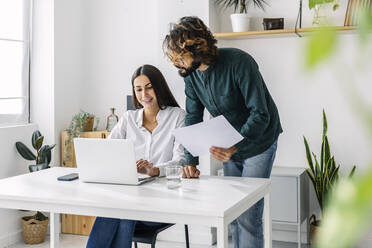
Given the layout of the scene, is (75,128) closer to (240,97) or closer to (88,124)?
(88,124)

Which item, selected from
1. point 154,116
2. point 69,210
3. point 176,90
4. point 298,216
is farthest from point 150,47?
point 69,210

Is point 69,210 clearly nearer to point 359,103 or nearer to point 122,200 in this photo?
point 122,200

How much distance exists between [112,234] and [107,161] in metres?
0.41

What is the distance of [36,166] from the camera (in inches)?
149

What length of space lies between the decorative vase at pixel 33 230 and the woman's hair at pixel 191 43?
235cm

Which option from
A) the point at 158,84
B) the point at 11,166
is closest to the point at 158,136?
the point at 158,84

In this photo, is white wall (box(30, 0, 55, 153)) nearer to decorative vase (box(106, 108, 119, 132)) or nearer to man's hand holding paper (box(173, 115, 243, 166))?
A: decorative vase (box(106, 108, 119, 132))

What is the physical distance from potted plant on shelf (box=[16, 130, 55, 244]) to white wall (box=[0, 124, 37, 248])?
2.2 inches

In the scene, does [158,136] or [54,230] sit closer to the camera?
[54,230]

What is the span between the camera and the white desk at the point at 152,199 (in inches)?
65.6

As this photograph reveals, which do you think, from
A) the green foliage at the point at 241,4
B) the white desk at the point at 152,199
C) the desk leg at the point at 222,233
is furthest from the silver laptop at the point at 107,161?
the green foliage at the point at 241,4

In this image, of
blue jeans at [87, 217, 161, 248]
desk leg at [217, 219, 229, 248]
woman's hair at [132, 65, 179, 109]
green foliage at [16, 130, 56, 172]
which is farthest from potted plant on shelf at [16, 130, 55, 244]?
desk leg at [217, 219, 229, 248]

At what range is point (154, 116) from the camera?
2725mm

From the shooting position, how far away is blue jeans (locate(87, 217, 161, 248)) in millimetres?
2242
